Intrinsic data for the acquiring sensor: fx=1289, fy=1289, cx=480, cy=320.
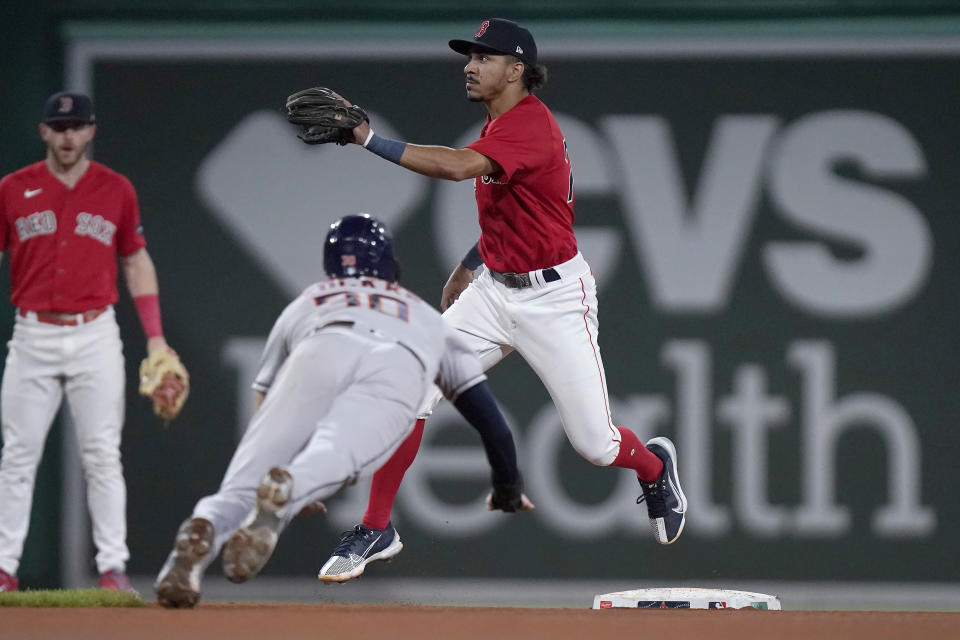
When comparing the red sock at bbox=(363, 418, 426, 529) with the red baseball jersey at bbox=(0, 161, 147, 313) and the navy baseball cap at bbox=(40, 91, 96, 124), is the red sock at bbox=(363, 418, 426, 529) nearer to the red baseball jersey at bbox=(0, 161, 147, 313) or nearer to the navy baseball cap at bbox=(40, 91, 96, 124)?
the red baseball jersey at bbox=(0, 161, 147, 313)

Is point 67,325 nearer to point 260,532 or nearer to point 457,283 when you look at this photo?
point 457,283

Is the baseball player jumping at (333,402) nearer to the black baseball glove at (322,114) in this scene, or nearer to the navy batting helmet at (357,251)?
the navy batting helmet at (357,251)

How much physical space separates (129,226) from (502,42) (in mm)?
2186

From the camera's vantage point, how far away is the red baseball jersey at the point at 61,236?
5.88m

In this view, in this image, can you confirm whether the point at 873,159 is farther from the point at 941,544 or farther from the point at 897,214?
the point at 941,544

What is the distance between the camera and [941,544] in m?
6.73

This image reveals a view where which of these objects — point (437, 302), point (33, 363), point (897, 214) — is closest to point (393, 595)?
point (437, 302)

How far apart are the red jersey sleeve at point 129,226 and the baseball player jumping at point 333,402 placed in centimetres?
229

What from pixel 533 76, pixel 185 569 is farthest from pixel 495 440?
pixel 533 76

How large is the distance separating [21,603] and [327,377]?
1.98 meters

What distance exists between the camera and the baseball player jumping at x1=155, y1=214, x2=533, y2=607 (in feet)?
11.5

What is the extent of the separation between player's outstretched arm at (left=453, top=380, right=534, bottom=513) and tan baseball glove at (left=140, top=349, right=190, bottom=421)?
5.23ft

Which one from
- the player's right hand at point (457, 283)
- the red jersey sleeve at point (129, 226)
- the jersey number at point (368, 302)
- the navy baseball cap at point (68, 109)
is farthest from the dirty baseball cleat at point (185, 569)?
the navy baseball cap at point (68, 109)

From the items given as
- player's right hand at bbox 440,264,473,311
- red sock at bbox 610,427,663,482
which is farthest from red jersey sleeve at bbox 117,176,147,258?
red sock at bbox 610,427,663,482
